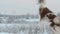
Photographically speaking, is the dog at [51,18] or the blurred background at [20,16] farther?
the blurred background at [20,16]

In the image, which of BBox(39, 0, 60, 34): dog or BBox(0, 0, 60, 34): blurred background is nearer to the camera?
BBox(39, 0, 60, 34): dog

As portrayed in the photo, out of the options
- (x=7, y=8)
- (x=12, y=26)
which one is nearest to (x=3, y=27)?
(x=12, y=26)

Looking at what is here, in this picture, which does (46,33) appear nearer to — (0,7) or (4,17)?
(4,17)

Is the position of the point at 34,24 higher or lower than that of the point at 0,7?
lower

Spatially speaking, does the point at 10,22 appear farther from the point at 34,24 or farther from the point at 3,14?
the point at 34,24

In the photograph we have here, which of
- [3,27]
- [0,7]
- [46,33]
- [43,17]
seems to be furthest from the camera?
[0,7]

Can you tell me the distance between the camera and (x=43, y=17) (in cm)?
70

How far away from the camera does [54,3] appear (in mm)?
1182

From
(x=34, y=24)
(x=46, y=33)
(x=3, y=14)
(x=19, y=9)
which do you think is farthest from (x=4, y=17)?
(x=46, y=33)

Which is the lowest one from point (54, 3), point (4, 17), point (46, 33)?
point (46, 33)

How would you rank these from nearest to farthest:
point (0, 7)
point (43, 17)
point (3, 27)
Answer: point (43, 17) → point (3, 27) → point (0, 7)

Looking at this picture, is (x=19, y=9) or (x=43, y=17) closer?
(x=43, y=17)

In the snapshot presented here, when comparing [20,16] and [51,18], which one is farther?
[20,16]

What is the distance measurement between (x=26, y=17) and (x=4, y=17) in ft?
0.66
